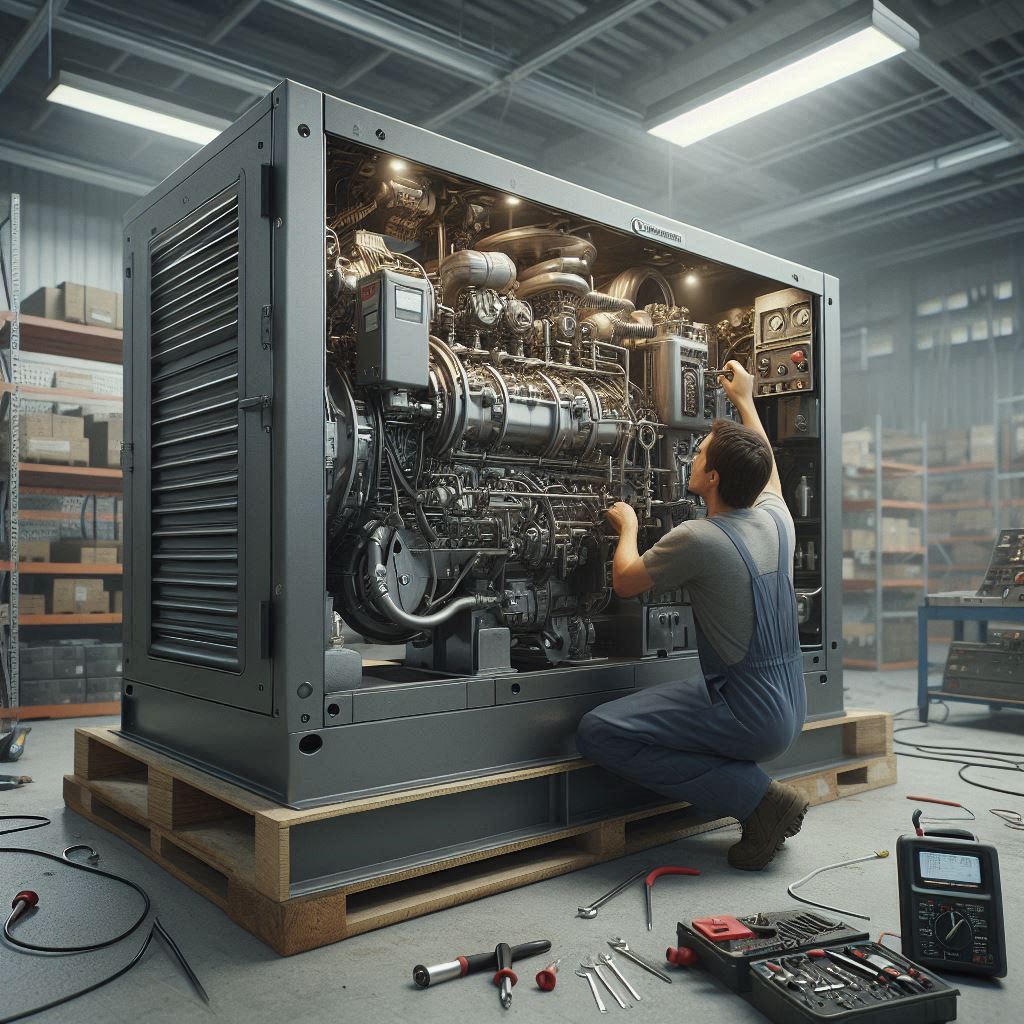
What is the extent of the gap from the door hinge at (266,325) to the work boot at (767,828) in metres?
1.95

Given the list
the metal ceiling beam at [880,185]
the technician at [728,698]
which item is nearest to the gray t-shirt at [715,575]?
the technician at [728,698]

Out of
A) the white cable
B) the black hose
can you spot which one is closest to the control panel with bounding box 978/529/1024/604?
the white cable

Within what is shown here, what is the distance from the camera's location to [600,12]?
16.1 feet

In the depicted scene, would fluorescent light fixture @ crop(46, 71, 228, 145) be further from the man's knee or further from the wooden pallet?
the man's knee

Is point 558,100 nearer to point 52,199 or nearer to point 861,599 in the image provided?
point 52,199

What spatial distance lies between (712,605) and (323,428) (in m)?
1.27

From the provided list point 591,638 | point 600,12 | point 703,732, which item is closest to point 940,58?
point 600,12

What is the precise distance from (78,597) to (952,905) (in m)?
5.20

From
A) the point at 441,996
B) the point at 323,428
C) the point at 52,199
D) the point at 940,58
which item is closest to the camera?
the point at 441,996

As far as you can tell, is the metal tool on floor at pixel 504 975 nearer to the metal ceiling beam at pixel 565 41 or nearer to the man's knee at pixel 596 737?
the man's knee at pixel 596 737

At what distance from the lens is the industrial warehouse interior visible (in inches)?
80.7

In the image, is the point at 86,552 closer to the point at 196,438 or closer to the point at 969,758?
the point at 196,438

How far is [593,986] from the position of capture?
76.3 inches

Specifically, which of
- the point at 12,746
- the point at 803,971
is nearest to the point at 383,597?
the point at 803,971
